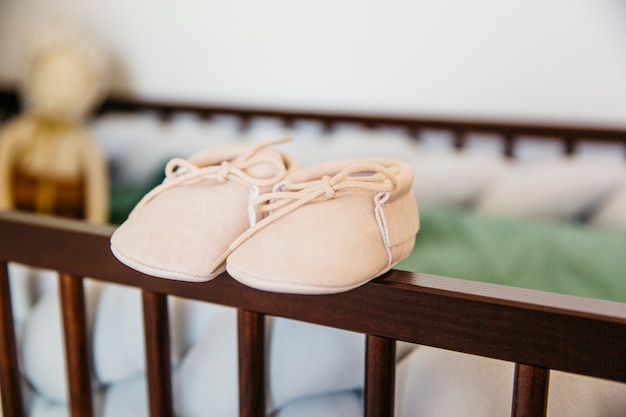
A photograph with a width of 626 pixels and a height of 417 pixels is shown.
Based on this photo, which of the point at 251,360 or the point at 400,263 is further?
the point at 400,263

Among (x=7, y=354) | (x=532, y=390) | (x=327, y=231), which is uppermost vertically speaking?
(x=327, y=231)

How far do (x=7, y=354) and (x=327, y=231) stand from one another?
17.3 inches

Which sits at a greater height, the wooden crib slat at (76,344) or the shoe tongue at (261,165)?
the shoe tongue at (261,165)

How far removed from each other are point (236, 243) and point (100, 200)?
1080 millimetres

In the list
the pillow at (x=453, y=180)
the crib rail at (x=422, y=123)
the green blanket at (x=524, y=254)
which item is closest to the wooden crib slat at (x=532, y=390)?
the green blanket at (x=524, y=254)

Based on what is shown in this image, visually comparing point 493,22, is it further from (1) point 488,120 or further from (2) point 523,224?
(2) point 523,224

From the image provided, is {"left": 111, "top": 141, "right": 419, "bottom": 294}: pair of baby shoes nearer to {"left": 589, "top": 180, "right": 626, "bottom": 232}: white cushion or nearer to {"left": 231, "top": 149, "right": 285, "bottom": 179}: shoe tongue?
{"left": 231, "top": 149, "right": 285, "bottom": 179}: shoe tongue

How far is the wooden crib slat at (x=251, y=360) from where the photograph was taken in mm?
501

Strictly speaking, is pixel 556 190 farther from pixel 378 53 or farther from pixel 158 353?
pixel 158 353

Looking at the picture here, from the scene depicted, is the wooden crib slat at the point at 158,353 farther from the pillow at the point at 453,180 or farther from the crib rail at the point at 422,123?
the crib rail at the point at 422,123

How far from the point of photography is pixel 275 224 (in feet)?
1.46

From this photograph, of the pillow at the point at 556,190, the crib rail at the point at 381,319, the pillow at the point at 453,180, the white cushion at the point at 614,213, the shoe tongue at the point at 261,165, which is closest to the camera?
the crib rail at the point at 381,319

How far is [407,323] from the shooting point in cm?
44

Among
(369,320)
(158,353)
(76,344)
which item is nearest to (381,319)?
(369,320)
